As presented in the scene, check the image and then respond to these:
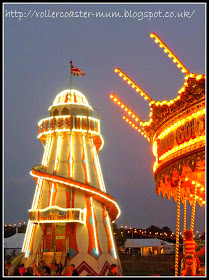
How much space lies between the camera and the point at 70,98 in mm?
31969

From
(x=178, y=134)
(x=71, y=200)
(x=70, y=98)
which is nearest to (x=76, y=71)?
(x=70, y=98)

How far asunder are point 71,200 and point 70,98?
282 inches

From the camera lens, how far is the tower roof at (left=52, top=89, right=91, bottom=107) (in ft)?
105

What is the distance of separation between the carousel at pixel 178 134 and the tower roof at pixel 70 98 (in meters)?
13.4

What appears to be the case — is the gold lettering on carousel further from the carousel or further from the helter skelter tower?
the helter skelter tower

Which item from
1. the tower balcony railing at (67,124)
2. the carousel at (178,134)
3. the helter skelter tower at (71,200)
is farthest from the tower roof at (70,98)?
the carousel at (178,134)

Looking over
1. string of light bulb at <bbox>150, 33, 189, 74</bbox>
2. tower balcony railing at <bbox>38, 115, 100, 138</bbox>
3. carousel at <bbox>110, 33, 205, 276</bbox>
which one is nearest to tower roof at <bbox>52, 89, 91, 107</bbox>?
tower balcony railing at <bbox>38, 115, 100, 138</bbox>

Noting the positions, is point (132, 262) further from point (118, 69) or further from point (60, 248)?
point (118, 69)

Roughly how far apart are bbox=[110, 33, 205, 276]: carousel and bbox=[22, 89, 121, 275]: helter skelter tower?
10.5 m

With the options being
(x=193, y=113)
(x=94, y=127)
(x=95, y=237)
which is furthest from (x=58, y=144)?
(x=193, y=113)

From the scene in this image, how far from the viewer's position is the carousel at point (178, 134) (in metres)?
13.5

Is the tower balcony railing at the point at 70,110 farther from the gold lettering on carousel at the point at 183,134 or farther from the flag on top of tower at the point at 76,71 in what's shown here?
the gold lettering on carousel at the point at 183,134

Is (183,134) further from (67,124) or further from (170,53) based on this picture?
(67,124)

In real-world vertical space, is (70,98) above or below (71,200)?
above
